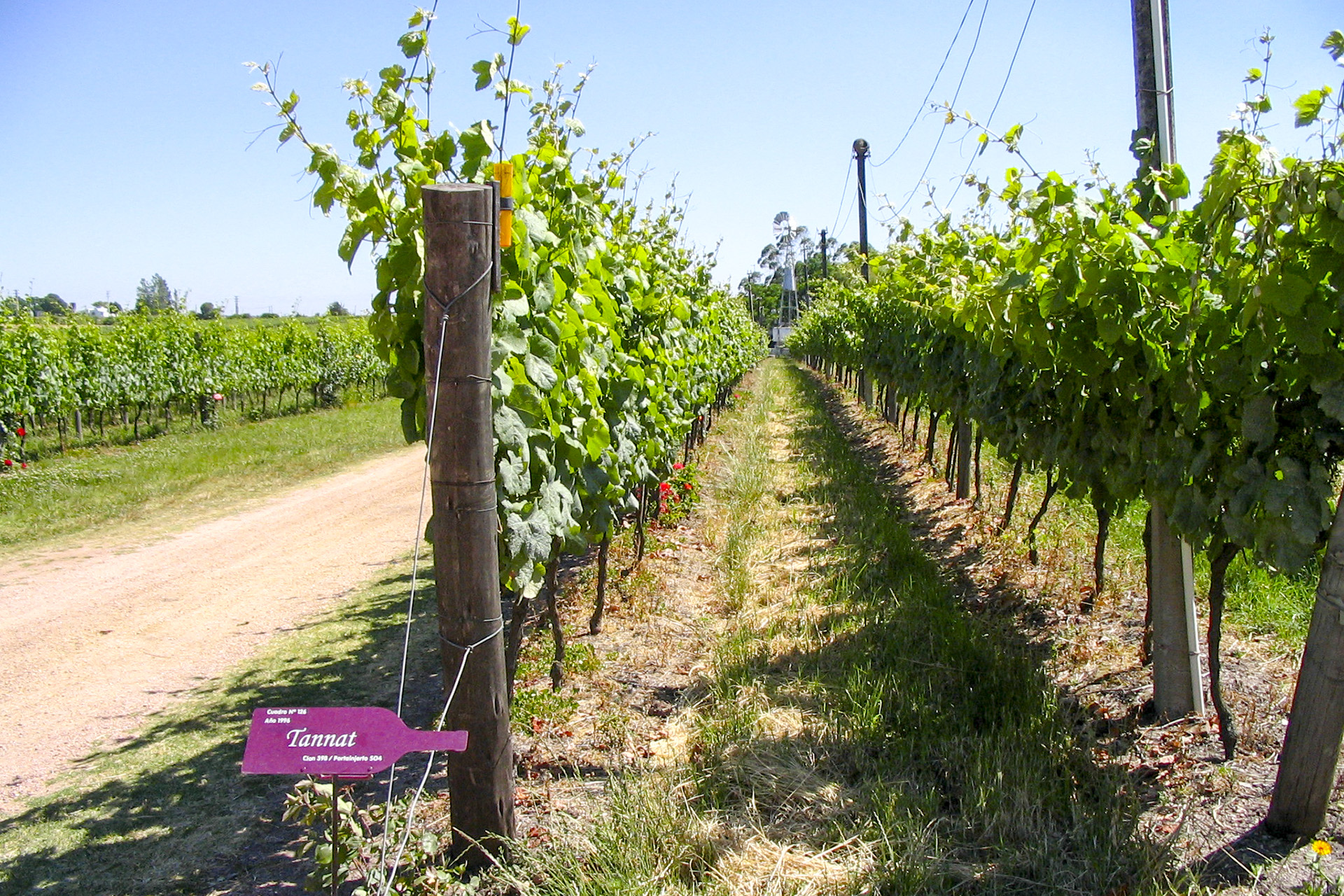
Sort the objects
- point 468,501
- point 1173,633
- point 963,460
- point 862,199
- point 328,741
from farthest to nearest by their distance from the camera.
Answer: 1. point 862,199
2. point 963,460
3. point 1173,633
4. point 468,501
5. point 328,741

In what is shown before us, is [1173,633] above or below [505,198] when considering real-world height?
below

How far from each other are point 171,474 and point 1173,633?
469 inches

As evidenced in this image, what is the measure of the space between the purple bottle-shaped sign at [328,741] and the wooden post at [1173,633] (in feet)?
9.95

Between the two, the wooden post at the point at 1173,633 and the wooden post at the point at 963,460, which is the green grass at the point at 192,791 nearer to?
the wooden post at the point at 1173,633

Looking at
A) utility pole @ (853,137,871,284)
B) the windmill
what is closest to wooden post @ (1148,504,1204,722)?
utility pole @ (853,137,871,284)

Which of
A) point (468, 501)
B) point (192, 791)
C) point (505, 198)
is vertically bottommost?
point (192, 791)

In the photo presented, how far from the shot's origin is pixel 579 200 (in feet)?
12.6

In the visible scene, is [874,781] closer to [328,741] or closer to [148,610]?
[328,741]

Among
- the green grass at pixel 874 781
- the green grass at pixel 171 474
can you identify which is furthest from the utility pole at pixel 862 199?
the green grass at pixel 874 781

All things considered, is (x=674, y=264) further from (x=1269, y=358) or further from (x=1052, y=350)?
(x=1269, y=358)

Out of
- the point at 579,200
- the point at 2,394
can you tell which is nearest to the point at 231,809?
the point at 579,200

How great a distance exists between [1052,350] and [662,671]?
8.00ft

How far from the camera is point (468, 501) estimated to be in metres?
2.56

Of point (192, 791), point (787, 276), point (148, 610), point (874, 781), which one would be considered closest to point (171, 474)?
point (148, 610)
